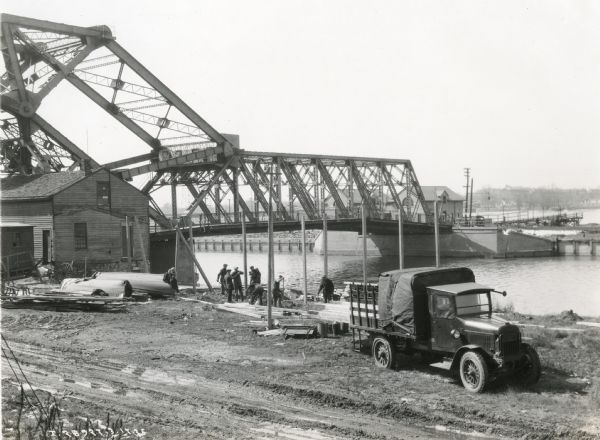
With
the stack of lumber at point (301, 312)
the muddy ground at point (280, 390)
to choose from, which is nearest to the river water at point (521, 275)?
the stack of lumber at point (301, 312)

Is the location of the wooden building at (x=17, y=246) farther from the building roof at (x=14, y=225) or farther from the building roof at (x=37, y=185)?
the building roof at (x=37, y=185)

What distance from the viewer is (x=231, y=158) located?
172ft

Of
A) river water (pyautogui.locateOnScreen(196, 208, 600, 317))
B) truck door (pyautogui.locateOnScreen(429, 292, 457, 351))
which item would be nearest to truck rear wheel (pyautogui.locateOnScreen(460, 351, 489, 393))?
truck door (pyautogui.locateOnScreen(429, 292, 457, 351))

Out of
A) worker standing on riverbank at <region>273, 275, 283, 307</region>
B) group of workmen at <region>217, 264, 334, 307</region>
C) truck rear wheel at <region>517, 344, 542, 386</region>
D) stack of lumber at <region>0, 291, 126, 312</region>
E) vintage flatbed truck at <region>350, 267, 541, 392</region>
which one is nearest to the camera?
vintage flatbed truck at <region>350, 267, 541, 392</region>

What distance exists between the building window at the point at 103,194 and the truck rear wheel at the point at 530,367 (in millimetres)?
29711

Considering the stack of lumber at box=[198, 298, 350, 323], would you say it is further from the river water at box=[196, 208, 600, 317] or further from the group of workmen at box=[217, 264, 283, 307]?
the river water at box=[196, 208, 600, 317]

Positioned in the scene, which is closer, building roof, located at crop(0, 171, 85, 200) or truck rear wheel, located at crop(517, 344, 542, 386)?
truck rear wheel, located at crop(517, 344, 542, 386)

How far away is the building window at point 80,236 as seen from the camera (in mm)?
34844

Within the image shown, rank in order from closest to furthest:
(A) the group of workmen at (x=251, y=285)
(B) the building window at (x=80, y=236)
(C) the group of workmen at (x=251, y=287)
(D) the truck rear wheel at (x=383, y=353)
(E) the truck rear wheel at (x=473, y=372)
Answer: (E) the truck rear wheel at (x=473, y=372) → (D) the truck rear wheel at (x=383, y=353) → (C) the group of workmen at (x=251, y=287) → (A) the group of workmen at (x=251, y=285) → (B) the building window at (x=80, y=236)

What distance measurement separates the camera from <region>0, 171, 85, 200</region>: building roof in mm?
34625

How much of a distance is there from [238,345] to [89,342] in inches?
171

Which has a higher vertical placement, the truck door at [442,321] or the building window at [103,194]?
the building window at [103,194]

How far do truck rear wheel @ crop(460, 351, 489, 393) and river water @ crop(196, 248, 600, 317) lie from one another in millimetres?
20066

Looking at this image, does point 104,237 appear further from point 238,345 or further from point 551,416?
point 551,416
